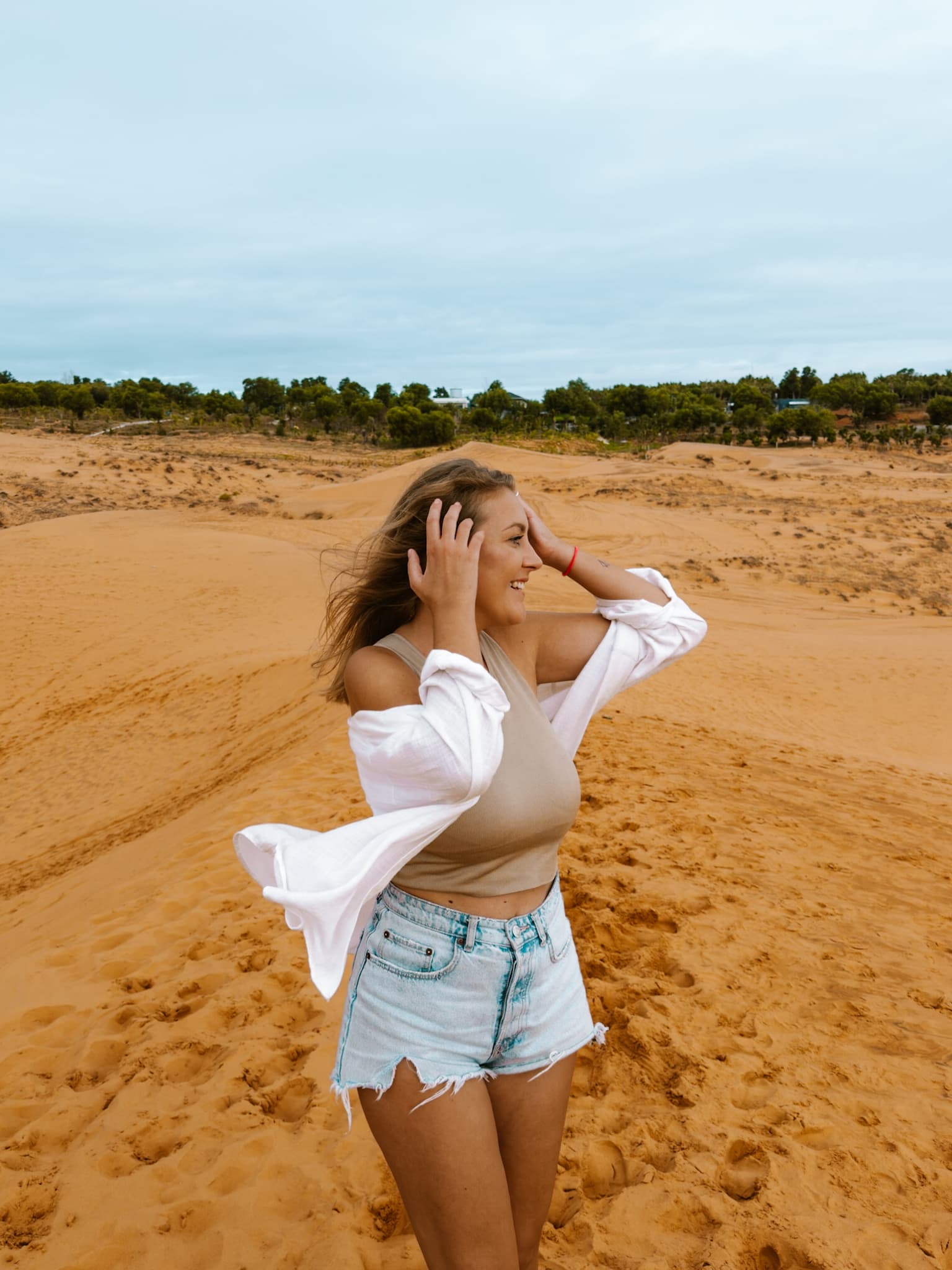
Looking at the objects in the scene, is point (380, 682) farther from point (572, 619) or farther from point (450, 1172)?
point (450, 1172)

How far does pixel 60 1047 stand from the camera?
3838 mm

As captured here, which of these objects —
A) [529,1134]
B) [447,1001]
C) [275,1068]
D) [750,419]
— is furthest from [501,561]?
[750,419]

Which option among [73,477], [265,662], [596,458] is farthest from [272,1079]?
[596,458]

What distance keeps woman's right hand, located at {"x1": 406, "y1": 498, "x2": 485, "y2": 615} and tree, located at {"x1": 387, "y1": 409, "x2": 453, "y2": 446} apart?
4863cm

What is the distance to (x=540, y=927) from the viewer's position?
1.98m

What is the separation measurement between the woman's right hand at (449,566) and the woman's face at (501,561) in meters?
0.14

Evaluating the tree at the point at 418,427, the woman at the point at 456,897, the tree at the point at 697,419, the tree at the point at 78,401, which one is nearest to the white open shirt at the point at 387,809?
the woman at the point at 456,897

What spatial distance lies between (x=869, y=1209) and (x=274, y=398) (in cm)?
7330

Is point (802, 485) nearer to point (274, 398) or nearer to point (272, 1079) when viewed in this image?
point (272, 1079)

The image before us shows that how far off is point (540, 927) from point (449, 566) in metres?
0.83

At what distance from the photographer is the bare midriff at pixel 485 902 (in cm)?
190

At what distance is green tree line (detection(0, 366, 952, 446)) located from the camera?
50031 mm

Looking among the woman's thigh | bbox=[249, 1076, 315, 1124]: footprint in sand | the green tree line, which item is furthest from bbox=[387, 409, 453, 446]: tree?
the woman's thigh

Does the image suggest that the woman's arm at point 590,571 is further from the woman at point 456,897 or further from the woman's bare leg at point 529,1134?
the woman's bare leg at point 529,1134
